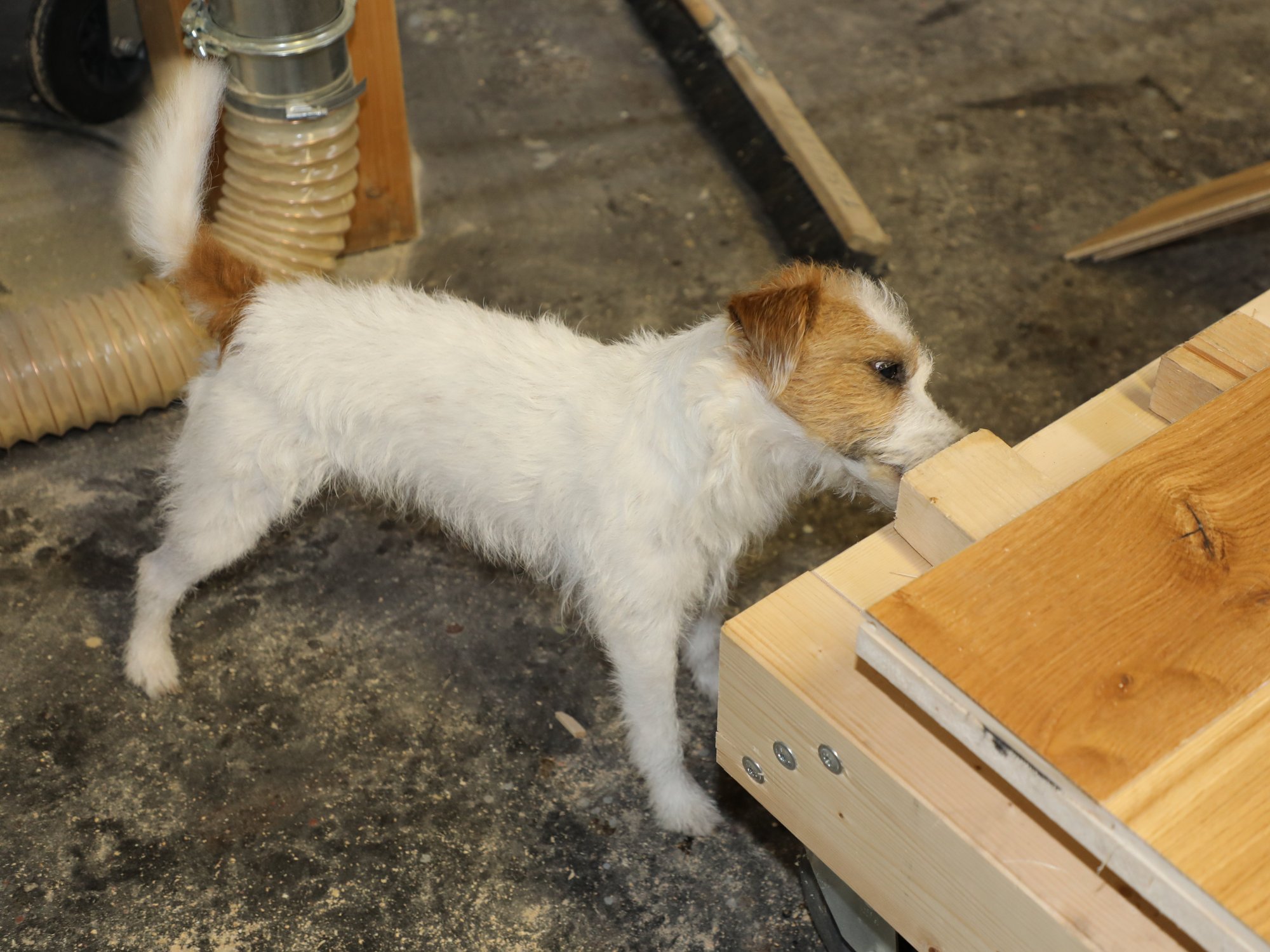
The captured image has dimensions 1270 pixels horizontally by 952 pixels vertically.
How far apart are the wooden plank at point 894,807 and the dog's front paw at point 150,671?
172 centimetres

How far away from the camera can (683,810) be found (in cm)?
281

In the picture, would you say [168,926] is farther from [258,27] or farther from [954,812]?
[258,27]

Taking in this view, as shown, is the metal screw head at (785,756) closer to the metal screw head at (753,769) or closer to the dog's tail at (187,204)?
the metal screw head at (753,769)

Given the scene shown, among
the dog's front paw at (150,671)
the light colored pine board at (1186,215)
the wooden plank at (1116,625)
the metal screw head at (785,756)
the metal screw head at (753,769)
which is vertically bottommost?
the dog's front paw at (150,671)

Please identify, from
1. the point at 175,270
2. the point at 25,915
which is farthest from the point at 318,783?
the point at 175,270

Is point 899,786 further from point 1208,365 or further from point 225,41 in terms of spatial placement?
point 225,41

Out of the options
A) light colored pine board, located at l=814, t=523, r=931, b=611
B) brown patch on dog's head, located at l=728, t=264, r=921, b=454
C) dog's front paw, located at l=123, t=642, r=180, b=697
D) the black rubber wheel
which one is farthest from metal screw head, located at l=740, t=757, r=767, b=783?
the black rubber wheel

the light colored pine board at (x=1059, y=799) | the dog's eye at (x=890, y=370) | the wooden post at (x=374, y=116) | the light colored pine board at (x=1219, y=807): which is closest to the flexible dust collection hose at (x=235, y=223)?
the wooden post at (x=374, y=116)

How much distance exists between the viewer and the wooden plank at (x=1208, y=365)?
192cm

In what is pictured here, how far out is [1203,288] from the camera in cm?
441

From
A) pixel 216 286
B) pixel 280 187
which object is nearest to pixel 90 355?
pixel 280 187

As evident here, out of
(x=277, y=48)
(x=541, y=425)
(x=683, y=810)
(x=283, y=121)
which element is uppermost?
(x=277, y=48)

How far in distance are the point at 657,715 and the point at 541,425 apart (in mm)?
715

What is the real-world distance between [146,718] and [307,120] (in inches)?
64.5
